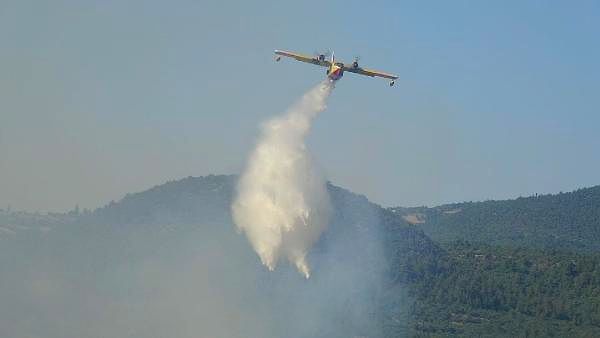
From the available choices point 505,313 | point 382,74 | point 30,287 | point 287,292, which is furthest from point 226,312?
point 505,313

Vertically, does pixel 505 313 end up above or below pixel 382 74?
below

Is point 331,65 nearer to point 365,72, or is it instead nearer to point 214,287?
point 365,72

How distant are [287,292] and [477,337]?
4014cm

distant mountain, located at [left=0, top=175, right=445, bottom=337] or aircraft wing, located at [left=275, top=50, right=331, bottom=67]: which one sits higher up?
aircraft wing, located at [left=275, top=50, right=331, bottom=67]

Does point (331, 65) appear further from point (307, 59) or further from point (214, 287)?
point (214, 287)

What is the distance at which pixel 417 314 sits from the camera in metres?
186

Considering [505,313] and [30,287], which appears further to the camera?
[505,313]

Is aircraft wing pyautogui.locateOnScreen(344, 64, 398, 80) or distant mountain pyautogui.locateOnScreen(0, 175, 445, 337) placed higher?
aircraft wing pyautogui.locateOnScreen(344, 64, 398, 80)

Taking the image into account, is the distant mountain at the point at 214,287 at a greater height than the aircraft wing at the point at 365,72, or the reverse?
the aircraft wing at the point at 365,72

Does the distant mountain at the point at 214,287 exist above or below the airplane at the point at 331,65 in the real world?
below

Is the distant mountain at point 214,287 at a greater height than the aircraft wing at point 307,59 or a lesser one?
lesser

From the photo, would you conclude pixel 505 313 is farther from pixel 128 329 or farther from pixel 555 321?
pixel 128 329

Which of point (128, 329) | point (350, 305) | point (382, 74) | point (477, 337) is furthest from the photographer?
point (477, 337)

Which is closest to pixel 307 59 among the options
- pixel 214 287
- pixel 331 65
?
pixel 331 65
